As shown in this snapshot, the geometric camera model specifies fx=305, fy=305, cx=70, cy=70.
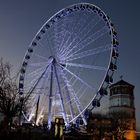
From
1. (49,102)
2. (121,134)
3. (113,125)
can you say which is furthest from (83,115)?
(113,125)

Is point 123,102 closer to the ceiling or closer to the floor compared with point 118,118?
closer to the ceiling

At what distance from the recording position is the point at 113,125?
6506 cm

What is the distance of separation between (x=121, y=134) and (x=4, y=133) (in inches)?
1374

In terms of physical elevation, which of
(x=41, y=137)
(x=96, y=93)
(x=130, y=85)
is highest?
(x=130, y=85)

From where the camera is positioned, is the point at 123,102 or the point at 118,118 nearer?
the point at 118,118

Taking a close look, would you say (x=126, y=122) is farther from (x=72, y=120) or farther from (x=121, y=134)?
(x=72, y=120)

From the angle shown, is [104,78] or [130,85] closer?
[104,78]

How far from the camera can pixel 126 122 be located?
68.1 metres

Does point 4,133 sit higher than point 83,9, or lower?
lower

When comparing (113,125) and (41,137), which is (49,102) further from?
(113,125)

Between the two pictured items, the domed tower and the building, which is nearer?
the building

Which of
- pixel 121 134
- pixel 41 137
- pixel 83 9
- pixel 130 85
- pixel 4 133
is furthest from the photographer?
pixel 130 85

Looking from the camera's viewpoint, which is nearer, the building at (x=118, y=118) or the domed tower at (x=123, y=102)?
the building at (x=118, y=118)

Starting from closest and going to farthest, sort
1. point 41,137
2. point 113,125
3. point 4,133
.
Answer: point 4,133, point 41,137, point 113,125
